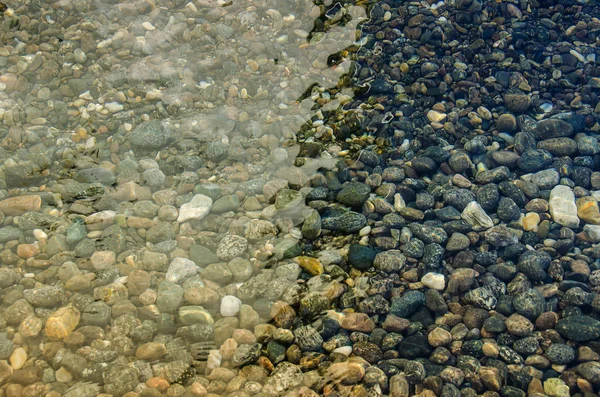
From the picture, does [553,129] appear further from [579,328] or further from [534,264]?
[579,328]

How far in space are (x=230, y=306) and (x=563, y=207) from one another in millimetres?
1711

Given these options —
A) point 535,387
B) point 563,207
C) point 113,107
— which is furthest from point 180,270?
point 563,207

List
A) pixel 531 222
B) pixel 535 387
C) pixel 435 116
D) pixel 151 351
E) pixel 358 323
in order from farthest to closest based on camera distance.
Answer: pixel 435 116
pixel 531 222
pixel 358 323
pixel 151 351
pixel 535 387

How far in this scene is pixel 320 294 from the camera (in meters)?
2.31

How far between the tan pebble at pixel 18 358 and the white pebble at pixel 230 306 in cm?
81

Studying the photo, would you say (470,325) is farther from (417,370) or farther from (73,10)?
(73,10)

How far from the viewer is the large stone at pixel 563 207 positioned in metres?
2.54

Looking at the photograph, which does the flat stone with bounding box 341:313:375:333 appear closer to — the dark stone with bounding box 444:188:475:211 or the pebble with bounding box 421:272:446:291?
the pebble with bounding box 421:272:446:291

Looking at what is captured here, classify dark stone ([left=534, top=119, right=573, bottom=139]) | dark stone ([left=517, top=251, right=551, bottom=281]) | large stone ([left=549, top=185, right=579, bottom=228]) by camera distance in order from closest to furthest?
dark stone ([left=517, top=251, right=551, bottom=281]) → large stone ([left=549, top=185, right=579, bottom=228]) → dark stone ([left=534, top=119, right=573, bottom=139])

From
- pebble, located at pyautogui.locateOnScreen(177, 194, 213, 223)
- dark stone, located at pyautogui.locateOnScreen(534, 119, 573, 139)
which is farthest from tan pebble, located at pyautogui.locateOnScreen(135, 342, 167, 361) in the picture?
dark stone, located at pyautogui.locateOnScreen(534, 119, 573, 139)

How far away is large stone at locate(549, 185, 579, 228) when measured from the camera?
254cm

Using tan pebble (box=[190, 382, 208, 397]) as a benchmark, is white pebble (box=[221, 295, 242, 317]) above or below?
above

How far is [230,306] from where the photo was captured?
2254mm

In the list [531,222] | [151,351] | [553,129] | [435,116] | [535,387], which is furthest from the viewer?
[435,116]
